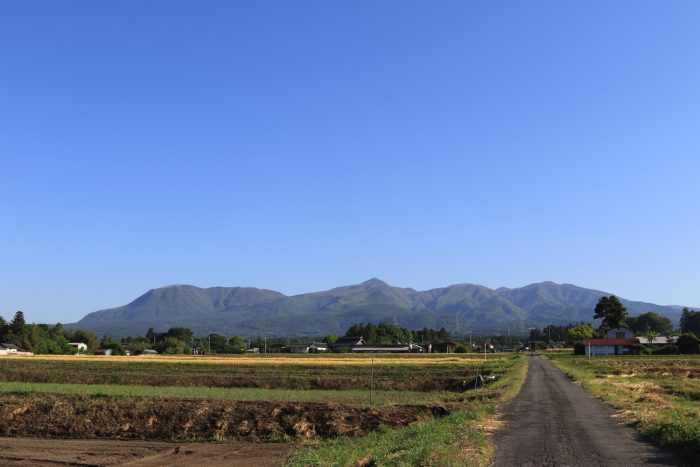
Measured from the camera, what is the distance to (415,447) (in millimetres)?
15945

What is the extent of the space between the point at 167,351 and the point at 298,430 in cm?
16089

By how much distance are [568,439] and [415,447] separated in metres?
5.55

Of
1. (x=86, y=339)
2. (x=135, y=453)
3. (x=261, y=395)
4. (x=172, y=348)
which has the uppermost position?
(x=135, y=453)

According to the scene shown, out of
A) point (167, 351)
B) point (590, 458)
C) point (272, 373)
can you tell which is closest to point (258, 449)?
point (590, 458)

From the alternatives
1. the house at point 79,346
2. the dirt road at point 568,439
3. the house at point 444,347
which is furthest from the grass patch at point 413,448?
the house at point 79,346

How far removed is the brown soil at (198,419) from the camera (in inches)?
950

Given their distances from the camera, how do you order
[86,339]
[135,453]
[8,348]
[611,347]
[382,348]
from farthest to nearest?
[86,339] < [382,348] < [8,348] < [611,347] < [135,453]

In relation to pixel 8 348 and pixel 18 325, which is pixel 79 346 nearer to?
pixel 18 325

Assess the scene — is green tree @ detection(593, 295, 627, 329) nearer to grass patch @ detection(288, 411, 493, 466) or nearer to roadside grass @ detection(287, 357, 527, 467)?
roadside grass @ detection(287, 357, 527, 467)

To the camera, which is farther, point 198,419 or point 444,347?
point 444,347

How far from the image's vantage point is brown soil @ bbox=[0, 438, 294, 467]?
19234 mm

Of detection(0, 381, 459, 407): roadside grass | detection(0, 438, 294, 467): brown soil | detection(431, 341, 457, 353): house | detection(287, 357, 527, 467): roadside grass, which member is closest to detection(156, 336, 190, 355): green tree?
detection(431, 341, 457, 353): house

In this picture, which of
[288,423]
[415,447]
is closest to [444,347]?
[288,423]

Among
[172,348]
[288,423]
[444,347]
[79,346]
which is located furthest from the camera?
[444,347]
